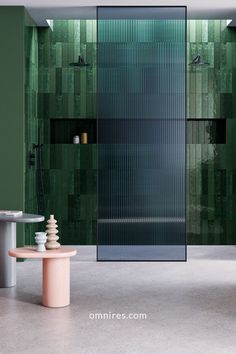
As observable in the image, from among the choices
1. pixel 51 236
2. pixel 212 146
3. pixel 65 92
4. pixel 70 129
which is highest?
pixel 65 92

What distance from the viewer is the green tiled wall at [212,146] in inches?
324

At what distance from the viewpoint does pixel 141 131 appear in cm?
696

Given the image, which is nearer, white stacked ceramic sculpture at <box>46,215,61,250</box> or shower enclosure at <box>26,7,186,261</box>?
white stacked ceramic sculpture at <box>46,215,61,250</box>

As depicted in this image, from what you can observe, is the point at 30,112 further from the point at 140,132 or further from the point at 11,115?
the point at 140,132

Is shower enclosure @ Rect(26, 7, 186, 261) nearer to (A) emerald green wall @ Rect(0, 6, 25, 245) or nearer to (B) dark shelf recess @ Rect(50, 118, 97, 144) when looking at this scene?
(A) emerald green wall @ Rect(0, 6, 25, 245)

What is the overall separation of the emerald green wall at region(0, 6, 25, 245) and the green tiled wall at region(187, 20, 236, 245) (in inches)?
92.5

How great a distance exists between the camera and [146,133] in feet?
22.9

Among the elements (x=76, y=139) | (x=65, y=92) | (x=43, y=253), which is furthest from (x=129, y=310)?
(x=65, y=92)

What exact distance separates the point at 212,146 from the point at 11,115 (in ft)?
8.87

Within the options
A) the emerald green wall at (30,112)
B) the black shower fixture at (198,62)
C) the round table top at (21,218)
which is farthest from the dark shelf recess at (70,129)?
the round table top at (21,218)

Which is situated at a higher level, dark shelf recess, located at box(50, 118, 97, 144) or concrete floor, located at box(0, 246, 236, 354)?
dark shelf recess, located at box(50, 118, 97, 144)

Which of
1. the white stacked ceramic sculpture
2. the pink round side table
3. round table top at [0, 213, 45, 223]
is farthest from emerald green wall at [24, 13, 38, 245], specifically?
the pink round side table

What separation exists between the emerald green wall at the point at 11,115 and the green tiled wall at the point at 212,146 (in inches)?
92.5

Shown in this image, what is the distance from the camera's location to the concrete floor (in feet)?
12.9
